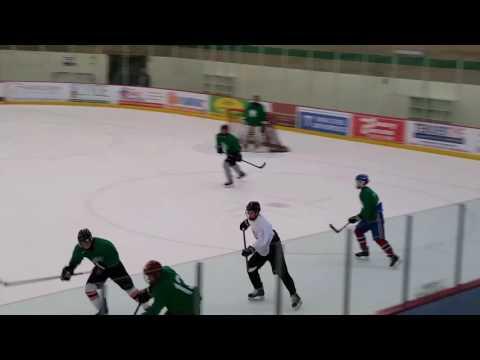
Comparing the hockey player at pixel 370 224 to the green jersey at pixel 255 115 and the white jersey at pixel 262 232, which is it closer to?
the white jersey at pixel 262 232

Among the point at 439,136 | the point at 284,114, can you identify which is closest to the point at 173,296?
the point at 439,136

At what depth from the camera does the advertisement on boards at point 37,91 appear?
80.8ft

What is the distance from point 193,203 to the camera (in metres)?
14.3

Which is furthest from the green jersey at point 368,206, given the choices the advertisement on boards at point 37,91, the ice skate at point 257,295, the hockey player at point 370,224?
the advertisement on boards at point 37,91

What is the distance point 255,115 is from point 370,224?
10406mm

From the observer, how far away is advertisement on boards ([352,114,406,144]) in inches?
790

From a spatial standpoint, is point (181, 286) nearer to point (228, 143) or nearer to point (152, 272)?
point (152, 272)

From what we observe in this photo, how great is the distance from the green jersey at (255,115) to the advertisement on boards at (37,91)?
7.39 meters

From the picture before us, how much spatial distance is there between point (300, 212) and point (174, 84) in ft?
44.7
